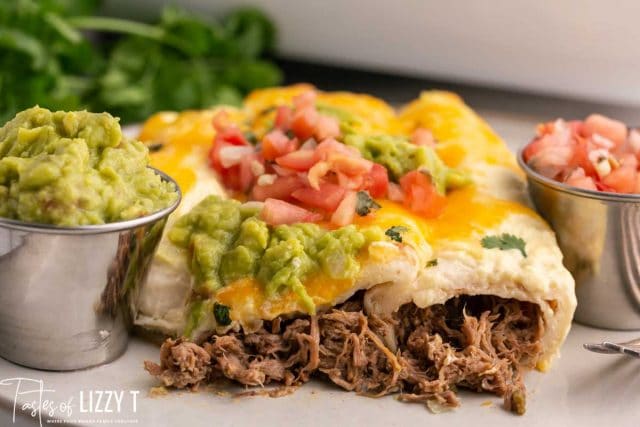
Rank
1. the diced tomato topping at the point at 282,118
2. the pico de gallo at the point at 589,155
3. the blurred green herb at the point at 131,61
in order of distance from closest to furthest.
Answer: the pico de gallo at the point at 589,155
the diced tomato topping at the point at 282,118
the blurred green herb at the point at 131,61

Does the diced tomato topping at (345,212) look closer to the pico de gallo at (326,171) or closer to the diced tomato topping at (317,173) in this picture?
the pico de gallo at (326,171)

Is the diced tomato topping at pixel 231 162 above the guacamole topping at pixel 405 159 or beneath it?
beneath

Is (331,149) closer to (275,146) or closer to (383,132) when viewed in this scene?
(275,146)

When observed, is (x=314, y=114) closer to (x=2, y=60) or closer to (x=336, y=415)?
(x=336, y=415)

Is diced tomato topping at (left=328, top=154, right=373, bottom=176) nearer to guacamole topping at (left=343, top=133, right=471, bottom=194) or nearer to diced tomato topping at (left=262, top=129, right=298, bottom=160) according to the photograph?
guacamole topping at (left=343, top=133, right=471, bottom=194)

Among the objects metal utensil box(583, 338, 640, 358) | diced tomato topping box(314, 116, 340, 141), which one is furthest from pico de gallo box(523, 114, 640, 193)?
diced tomato topping box(314, 116, 340, 141)

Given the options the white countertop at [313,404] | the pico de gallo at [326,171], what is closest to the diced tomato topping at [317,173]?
the pico de gallo at [326,171]

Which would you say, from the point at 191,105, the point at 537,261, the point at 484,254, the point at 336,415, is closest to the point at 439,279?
the point at 484,254
